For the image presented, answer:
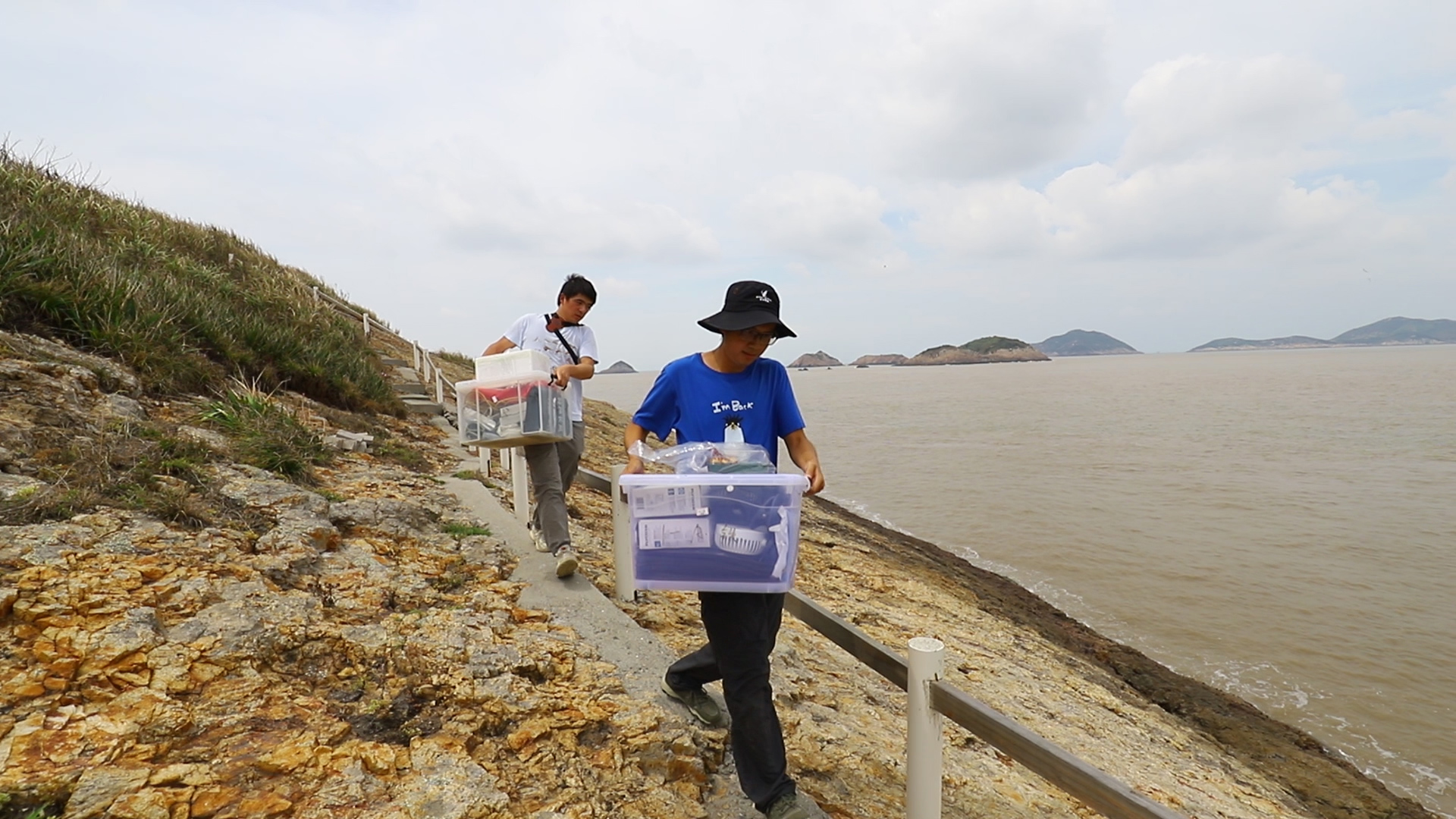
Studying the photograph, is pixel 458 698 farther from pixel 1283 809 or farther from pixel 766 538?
pixel 1283 809

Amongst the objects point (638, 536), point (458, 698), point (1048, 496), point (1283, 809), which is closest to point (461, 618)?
point (458, 698)

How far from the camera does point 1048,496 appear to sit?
15641mm

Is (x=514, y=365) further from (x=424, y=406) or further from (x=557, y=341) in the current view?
(x=424, y=406)

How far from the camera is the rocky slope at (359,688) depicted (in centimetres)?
232

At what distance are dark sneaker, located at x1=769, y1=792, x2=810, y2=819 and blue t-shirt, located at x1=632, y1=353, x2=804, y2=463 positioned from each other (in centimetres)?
128

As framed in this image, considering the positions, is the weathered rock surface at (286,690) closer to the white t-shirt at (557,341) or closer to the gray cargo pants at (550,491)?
the gray cargo pants at (550,491)

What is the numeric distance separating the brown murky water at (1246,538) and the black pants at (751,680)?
6.85 m

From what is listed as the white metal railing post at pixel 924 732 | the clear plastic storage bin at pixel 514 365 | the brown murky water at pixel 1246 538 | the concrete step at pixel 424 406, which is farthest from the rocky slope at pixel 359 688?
the concrete step at pixel 424 406

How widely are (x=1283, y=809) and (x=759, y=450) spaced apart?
5548mm

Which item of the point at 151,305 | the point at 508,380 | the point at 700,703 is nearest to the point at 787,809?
the point at 700,703

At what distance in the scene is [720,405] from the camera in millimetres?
2559

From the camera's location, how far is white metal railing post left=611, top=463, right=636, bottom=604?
4.12m

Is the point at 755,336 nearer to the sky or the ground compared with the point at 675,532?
nearer to the sky

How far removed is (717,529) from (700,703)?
132cm
